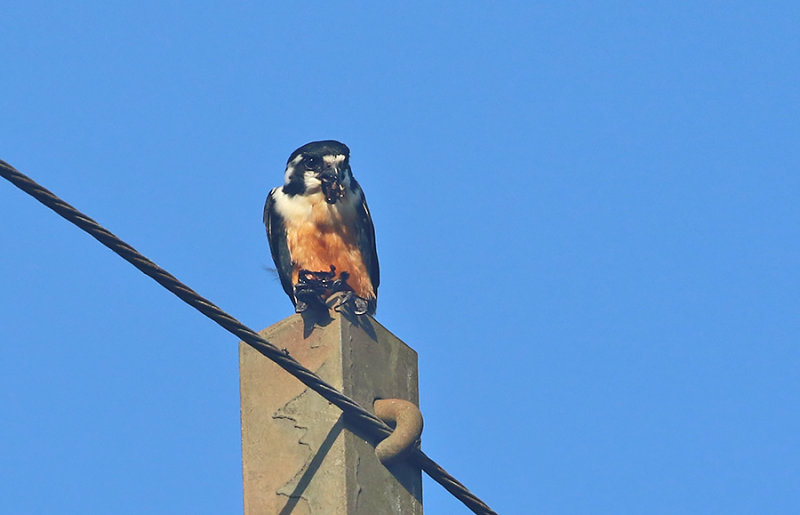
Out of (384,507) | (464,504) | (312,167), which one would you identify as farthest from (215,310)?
(312,167)

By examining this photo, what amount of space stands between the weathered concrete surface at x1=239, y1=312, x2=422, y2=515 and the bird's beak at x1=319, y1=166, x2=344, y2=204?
3.73 m

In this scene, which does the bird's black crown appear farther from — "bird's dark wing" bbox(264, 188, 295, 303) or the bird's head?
"bird's dark wing" bbox(264, 188, 295, 303)

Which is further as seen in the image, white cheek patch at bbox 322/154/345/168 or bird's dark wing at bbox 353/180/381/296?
white cheek patch at bbox 322/154/345/168

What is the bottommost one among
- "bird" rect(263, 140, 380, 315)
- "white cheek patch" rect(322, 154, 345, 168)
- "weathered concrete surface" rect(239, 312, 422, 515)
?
"weathered concrete surface" rect(239, 312, 422, 515)

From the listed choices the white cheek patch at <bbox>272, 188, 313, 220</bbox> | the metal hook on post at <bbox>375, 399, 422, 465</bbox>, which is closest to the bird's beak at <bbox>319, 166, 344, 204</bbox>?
the white cheek patch at <bbox>272, 188, 313, 220</bbox>

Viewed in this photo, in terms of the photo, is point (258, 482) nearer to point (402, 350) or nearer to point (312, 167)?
point (402, 350)

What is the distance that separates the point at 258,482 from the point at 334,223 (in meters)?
4.14

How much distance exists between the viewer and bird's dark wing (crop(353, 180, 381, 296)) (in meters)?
9.48

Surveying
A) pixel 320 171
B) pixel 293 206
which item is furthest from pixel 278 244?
pixel 320 171

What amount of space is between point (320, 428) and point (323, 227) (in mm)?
4117

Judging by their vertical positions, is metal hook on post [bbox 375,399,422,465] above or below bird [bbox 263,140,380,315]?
below

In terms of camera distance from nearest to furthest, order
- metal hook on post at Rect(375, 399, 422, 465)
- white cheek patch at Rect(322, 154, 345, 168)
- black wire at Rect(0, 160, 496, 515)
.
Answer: black wire at Rect(0, 160, 496, 515) < metal hook on post at Rect(375, 399, 422, 465) < white cheek patch at Rect(322, 154, 345, 168)

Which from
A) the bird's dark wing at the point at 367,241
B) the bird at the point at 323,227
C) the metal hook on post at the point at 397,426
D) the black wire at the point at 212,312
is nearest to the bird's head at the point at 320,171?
the bird at the point at 323,227

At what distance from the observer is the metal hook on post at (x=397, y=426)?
17.6 feet
